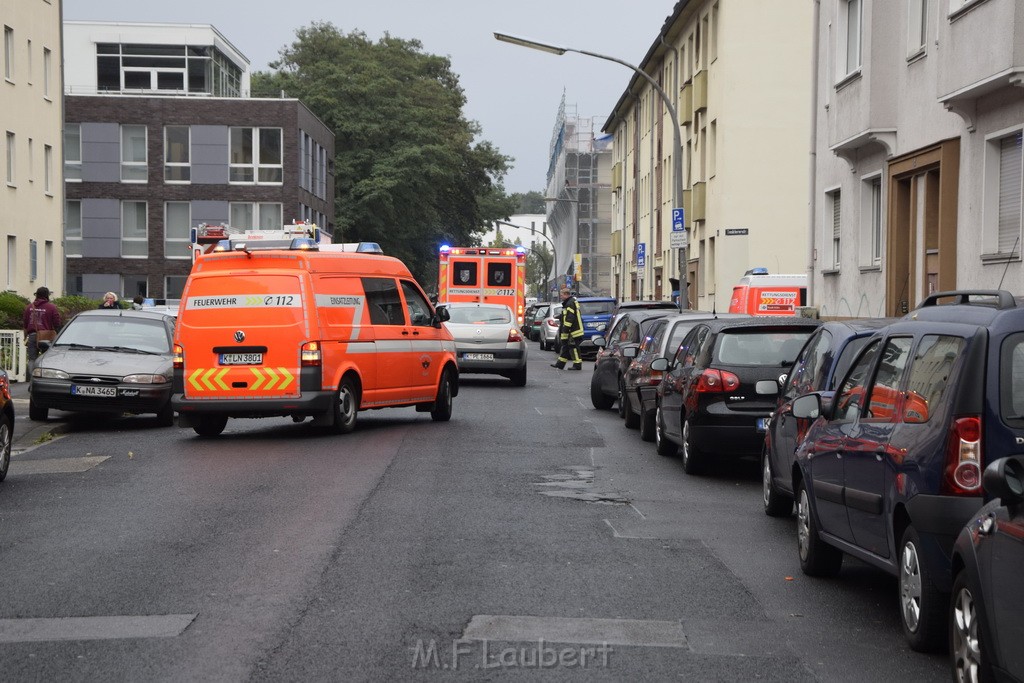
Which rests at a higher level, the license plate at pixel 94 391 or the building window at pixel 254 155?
the building window at pixel 254 155

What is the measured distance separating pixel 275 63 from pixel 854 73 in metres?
59.2

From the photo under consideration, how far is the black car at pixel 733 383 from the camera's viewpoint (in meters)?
12.9

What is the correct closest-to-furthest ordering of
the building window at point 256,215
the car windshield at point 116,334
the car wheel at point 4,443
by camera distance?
the car wheel at point 4,443, the car windshield at point 116,334, the building window at point 256,215

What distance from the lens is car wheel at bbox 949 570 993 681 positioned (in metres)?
5.21

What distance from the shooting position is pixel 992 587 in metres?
5.09

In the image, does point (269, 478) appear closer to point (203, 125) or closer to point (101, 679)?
point (101, 679)

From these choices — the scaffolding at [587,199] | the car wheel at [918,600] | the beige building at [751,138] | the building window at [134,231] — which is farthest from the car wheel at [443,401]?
the scaffolding at [587,199]

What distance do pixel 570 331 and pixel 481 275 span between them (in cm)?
836

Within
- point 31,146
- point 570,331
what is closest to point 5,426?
point 570,331

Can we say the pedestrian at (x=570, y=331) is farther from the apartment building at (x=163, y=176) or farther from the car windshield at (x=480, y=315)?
the apartment building at (x=163, y=176)

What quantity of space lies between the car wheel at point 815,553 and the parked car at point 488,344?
64.2 feet

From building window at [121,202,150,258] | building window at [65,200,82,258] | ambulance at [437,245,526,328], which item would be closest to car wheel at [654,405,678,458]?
ambulance at [437,245,526,328]

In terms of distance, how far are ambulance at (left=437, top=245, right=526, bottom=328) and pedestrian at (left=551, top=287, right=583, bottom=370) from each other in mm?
5891

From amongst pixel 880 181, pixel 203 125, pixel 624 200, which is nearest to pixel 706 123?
pixel 880 181
